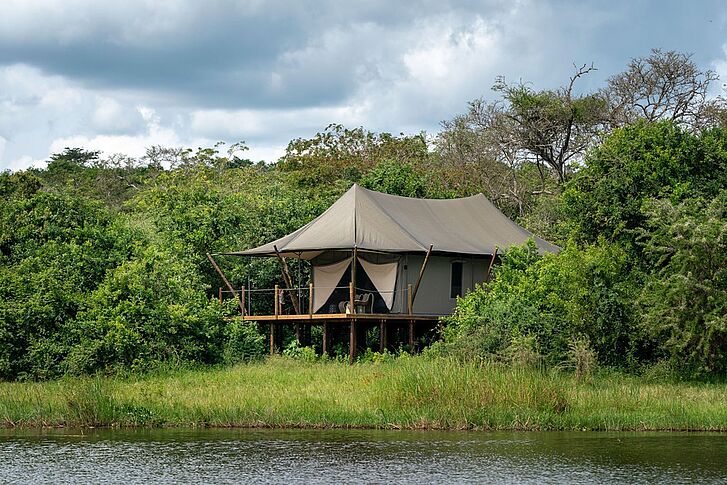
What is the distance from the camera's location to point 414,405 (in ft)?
63.1

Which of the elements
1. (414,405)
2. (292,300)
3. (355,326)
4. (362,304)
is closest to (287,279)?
(292,300)

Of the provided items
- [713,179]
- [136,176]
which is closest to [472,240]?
[713,179]

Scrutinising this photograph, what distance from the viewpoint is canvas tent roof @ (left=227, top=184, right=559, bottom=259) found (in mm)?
30047

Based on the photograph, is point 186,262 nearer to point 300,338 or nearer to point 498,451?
point 300,338

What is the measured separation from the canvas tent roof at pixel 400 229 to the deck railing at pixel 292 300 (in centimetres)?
121

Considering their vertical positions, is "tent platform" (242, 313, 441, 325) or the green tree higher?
the green tree

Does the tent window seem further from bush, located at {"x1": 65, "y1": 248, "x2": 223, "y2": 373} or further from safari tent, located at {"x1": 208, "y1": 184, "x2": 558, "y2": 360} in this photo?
bush, located at {"x1": 65, "y1": 248, "x2": 223, "y2": 373}

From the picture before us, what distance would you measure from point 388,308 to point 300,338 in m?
3.63

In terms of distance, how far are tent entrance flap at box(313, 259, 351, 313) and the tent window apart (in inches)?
140

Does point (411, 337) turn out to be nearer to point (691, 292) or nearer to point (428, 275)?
point (428, 275)

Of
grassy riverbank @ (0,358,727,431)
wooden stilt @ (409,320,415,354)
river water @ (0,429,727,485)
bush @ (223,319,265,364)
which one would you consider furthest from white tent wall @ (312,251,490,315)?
river water @ (0,429,727,485)

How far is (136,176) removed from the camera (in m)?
63.4

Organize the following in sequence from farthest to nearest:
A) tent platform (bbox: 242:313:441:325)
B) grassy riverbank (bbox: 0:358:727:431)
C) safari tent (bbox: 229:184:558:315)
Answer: safari tent (bbox: 229:184:558:315), tent platform (bbox: 242:313:441:325), grassy riverbank (bbox: 0:358:727:431)

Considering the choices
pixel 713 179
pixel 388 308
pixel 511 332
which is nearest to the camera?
pixel 511 332
